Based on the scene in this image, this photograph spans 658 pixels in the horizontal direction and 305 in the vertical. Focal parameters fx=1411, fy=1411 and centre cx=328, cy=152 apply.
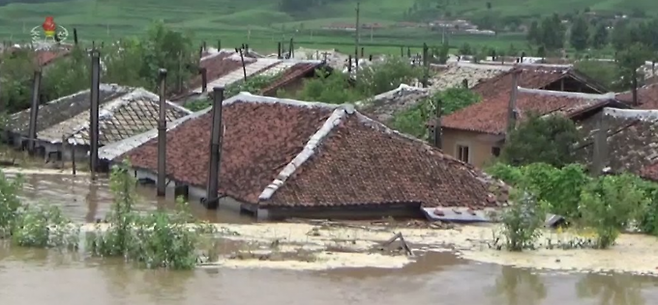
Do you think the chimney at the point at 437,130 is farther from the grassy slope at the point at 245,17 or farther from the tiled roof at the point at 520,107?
the grassy slope at the point at 245,17

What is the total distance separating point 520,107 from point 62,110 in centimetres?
1305

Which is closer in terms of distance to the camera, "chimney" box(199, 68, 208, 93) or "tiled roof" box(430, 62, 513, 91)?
"tiled roof" box(430, 62, 513, 91)

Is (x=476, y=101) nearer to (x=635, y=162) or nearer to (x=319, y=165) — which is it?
(x=635, y=162)

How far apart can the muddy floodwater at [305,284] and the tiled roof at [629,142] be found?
812 centimetres

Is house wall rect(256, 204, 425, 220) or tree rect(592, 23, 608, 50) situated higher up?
tree rect(592, 23, 608, 50)

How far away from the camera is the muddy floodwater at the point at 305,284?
17969mm

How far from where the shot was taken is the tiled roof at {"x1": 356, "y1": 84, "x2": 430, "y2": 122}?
38156 mm

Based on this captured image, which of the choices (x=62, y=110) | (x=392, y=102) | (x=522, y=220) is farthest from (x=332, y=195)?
(x=62, y=110)

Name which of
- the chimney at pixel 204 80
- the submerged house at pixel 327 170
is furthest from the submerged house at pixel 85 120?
the chimney at pixel 204 80

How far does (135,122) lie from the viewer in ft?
121

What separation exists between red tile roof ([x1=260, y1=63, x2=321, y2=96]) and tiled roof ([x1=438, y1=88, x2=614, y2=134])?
9999 millimetres

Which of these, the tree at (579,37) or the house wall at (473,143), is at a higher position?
the tree at (579,37)

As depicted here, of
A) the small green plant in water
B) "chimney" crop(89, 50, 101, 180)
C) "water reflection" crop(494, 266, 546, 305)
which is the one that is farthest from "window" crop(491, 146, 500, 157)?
"water reflection" crop(494, 266, 546, 305)

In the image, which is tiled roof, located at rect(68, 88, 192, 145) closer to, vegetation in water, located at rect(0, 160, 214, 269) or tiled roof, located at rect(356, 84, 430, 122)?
tiled roof, located at rect(356, 84, 430, 122)
